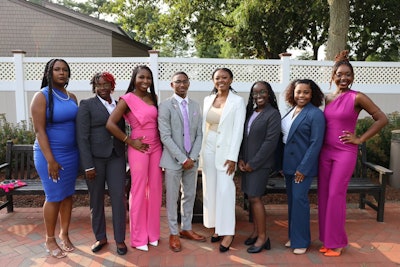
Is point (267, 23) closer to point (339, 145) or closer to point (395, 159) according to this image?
point (395, 159)

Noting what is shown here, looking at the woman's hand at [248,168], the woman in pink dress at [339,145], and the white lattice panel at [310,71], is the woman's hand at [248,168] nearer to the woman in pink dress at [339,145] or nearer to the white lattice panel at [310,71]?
the woman in pink dress at [339,145]

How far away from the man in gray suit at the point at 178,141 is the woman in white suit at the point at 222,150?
130mm

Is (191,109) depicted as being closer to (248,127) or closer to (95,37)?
(248,127)

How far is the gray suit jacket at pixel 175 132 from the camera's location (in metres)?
3.44

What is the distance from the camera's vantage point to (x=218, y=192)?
3625 millimetres

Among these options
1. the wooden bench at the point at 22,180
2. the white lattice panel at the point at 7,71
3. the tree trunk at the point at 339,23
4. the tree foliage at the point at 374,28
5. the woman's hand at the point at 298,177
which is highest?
the tree foliage at the point at 374,28

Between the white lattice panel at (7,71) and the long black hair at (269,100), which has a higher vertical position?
the white lattice panel at (7,71)

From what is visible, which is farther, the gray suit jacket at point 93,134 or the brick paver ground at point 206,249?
the brick paver ground at point 206,249

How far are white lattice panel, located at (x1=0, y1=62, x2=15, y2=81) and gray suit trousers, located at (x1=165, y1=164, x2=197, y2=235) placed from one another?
726 centimetres

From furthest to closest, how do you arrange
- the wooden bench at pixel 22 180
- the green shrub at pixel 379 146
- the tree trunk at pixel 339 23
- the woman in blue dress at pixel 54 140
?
the tree trunk at pixel 339 23 < the green shrub at pixel 379 146 < the wooden bench at pixel 22 180 < the woman in blue dress at pixel 54 140

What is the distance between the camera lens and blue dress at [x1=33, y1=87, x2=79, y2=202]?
3.29 meters

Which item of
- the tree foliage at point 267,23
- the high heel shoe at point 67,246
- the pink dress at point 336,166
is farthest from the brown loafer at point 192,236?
the tree foliage at point 267,23

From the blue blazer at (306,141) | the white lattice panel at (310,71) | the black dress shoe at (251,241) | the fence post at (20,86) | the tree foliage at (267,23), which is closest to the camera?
the blue blazer at (306,141)

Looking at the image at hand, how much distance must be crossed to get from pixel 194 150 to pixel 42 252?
195 cm
